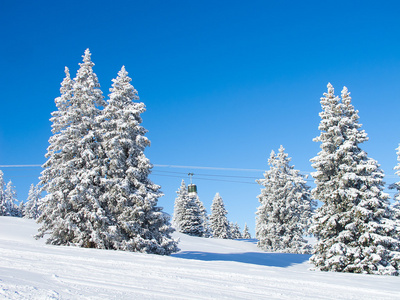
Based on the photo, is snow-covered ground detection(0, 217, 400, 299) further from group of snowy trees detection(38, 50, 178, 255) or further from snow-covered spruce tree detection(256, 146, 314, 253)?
snow-covered spruce tree detection(256, 146, 314, 253)

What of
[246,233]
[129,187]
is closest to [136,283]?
[129,187]

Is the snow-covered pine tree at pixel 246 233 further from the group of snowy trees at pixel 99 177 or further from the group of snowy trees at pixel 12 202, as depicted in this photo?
the group of snowy trees at pixel 99 177

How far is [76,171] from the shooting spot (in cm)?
2147

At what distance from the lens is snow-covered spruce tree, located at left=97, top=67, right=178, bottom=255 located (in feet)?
68.4

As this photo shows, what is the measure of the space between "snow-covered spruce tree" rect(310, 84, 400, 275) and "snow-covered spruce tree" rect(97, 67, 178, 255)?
10303 mm

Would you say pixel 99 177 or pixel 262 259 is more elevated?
pixel 99 177

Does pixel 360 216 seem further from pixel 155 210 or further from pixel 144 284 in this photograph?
pixel 144 284

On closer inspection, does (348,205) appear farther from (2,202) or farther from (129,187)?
(2,202)

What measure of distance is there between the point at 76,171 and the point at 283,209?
25.8 m

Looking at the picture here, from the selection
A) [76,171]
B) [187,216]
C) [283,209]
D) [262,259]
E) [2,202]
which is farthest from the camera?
[2,202]

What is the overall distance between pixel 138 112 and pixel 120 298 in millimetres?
19422

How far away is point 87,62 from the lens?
24.3 m

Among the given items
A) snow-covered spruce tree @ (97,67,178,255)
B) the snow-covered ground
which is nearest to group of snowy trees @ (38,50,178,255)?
snow-covered spruce tree @ (97,67,178,255)

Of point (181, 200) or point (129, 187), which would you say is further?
point (181, 200)
